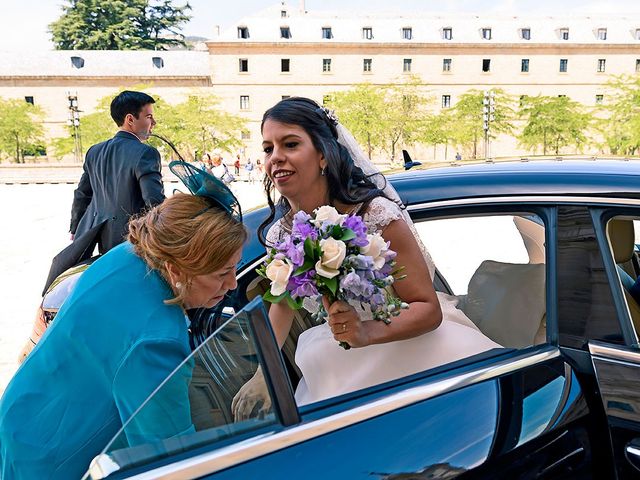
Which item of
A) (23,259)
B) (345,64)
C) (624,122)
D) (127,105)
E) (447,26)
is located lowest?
(23,259)

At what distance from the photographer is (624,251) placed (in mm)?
2434

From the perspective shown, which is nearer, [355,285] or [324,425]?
[324,425]

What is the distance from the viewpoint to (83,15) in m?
63.6

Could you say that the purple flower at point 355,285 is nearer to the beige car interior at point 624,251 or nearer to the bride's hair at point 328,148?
the bride's hair at point 328,148

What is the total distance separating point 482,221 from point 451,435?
1050 millimetres

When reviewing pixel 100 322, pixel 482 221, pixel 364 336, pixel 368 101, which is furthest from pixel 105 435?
pixel 368 101

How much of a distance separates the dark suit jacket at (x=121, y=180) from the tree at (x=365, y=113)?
4643cm

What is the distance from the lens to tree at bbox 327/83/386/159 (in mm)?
50344

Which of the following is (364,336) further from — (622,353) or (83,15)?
(83,15)

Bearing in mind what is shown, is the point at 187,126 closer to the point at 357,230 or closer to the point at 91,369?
the point at 357,230

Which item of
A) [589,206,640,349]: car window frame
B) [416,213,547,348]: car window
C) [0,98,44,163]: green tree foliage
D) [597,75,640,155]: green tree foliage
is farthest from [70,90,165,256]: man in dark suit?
[0,98,44,163]: green tree foliage

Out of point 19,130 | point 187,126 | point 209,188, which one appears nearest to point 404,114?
point 187,126

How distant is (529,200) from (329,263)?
2.29ft

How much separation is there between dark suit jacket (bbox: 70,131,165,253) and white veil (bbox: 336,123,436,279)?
2018 mm
